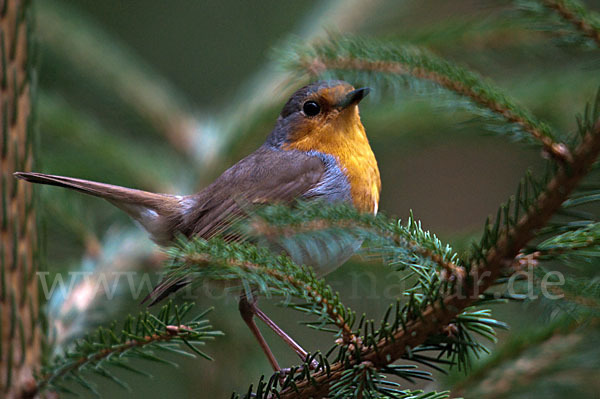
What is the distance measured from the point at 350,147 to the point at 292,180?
33 cm

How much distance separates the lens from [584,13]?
130 centimetres

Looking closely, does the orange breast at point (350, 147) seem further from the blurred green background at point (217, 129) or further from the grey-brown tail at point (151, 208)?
the grey-brown tail at point (151, 208)

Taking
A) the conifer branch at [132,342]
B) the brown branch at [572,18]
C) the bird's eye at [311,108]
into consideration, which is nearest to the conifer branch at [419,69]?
the brown branch at [572,18]

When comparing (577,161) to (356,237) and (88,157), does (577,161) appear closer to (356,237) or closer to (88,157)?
(356,237)

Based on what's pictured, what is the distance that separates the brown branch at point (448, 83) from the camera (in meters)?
1.30

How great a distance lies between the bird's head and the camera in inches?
118

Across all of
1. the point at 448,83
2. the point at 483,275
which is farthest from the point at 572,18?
the point at 483,275

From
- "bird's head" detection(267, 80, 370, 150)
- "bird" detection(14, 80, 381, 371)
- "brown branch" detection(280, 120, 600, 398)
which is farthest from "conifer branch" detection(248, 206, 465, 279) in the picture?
"bird's head" detection(267, 80, 370, 150)

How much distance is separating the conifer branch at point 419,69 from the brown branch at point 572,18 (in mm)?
202

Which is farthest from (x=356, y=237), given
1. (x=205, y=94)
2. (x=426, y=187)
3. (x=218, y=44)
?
(x=218, y=44)

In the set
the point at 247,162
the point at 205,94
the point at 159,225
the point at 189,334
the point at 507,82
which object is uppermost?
the point at 205,94

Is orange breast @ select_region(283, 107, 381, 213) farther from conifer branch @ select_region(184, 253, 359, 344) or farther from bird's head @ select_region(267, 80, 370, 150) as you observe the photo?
conifer branch @ select_region(184, 253, 359, 344)

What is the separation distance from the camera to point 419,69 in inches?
61.1

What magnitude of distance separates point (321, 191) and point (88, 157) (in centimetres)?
123
